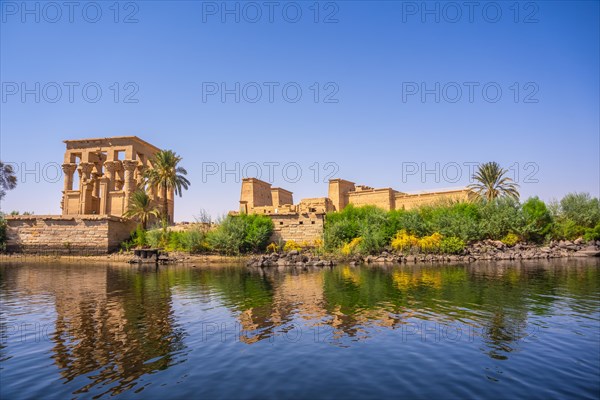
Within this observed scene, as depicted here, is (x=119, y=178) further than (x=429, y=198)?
Yes

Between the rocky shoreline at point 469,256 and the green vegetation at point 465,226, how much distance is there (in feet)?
4.30

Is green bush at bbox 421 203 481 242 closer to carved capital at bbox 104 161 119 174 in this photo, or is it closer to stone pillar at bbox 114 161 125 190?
carved capital at bbox 104 161 119 174

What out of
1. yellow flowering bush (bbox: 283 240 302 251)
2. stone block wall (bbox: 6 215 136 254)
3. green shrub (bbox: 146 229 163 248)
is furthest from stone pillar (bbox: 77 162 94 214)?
yellow flowering bush (bbox: 283 240 302 251)

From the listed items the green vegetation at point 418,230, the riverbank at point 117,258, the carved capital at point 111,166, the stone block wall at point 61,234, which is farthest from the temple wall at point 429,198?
the carved capital at point 111,166

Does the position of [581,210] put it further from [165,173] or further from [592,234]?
[165,173]

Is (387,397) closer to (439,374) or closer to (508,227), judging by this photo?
(439,374)

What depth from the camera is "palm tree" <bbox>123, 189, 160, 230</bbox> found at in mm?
39438

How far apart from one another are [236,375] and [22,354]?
14.3 feet

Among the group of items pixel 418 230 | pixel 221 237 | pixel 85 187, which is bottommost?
pixel 221 237

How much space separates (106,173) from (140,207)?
7704 millimetres

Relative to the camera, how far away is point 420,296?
540 inches

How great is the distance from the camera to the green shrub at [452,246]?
32938 mm

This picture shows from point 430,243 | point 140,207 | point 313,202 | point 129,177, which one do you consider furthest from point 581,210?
point 129,177

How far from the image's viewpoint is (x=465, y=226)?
34.1m
